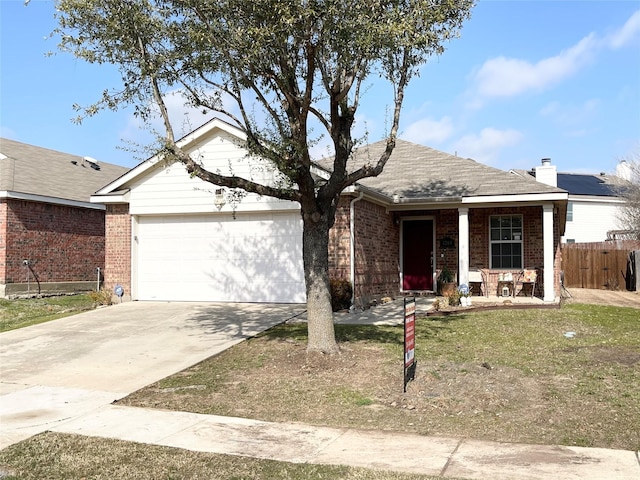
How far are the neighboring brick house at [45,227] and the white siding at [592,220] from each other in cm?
2744

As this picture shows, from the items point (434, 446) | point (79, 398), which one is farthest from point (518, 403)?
point (79, 398)

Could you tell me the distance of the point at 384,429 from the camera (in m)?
6.32

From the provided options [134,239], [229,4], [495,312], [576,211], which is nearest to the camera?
[229,4]

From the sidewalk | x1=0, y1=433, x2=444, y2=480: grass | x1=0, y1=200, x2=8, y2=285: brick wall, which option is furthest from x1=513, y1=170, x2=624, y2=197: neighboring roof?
x1=0, y1=433, x2=444, y2=480: grass

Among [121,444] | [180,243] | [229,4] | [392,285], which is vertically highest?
[229,4]

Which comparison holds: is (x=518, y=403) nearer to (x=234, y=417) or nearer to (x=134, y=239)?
(x=234, y=417)

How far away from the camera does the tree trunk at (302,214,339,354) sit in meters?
9.20

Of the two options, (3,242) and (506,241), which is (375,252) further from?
(3,242)

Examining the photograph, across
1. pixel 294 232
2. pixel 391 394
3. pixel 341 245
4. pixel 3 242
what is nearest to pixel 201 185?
pixel 294 232

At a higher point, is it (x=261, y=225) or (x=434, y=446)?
(x=261, y=225)

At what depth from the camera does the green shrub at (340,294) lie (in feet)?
46.4

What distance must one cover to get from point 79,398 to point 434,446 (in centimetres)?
475

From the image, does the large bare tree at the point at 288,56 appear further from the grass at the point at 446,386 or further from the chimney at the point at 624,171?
the chimney at the point at 624,171

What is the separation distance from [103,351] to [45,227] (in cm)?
1070
